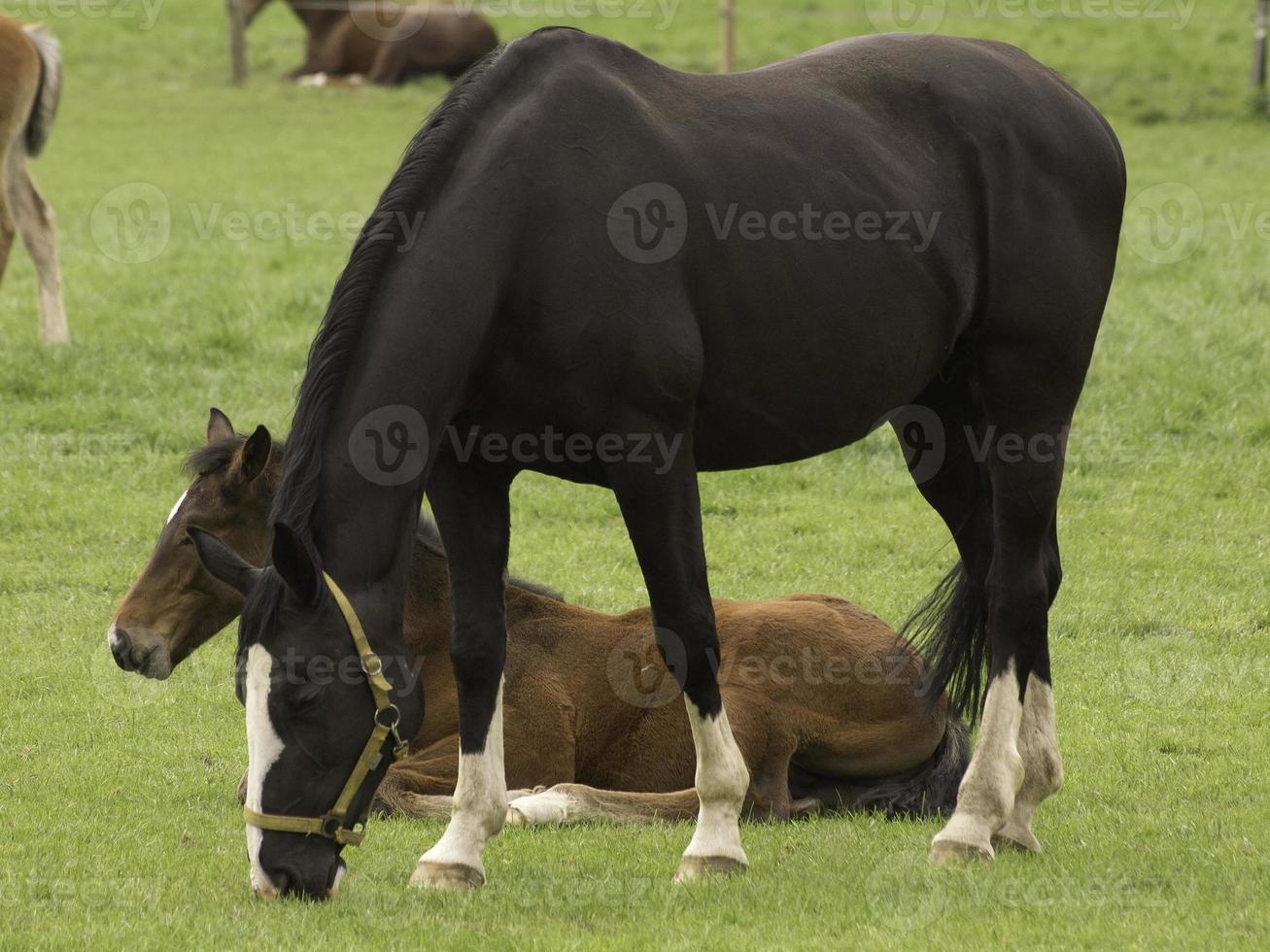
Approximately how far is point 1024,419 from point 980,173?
760 millimetres

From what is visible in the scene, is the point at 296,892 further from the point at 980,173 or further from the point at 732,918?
the point at 980,173

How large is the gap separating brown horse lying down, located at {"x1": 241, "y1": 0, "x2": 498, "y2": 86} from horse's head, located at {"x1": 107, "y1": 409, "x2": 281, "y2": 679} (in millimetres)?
19893

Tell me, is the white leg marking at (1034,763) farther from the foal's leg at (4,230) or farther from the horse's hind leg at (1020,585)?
the foal's leg at (4,230)

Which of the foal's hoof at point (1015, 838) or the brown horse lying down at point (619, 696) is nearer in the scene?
the foal's hoof at point (1015, 838)

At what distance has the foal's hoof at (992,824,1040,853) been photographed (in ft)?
16.9

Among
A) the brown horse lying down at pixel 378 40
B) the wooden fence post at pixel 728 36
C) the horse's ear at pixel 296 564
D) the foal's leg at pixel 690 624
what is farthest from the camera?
the brown horse lying down at pixel 378 40

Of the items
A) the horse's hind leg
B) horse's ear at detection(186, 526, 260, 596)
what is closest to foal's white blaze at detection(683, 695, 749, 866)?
the horse's hind leg

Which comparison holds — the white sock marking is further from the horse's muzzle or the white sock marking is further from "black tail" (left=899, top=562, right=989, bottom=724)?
"black tail" (left=899, top=562, right=989, bottom=724)

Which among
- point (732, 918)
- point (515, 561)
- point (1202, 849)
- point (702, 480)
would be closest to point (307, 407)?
point (732, 918)

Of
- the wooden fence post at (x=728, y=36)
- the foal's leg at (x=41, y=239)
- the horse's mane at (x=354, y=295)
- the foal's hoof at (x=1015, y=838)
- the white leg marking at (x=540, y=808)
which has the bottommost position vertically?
the wooden fence post at (x=728, y=36)

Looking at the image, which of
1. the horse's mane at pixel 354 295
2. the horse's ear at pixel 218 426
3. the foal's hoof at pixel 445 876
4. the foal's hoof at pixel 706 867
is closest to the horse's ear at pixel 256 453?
the horse's ear at pixel 218 426

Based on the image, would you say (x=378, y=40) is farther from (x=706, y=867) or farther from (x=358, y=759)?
(x=358, y=759)

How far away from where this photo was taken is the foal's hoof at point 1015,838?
515 cm

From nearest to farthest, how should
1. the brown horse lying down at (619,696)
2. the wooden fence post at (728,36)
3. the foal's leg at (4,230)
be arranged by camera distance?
the brown horse lying down at (619,696)
the foal's leg at (4,230)
the wooden fence post at (728,36)
